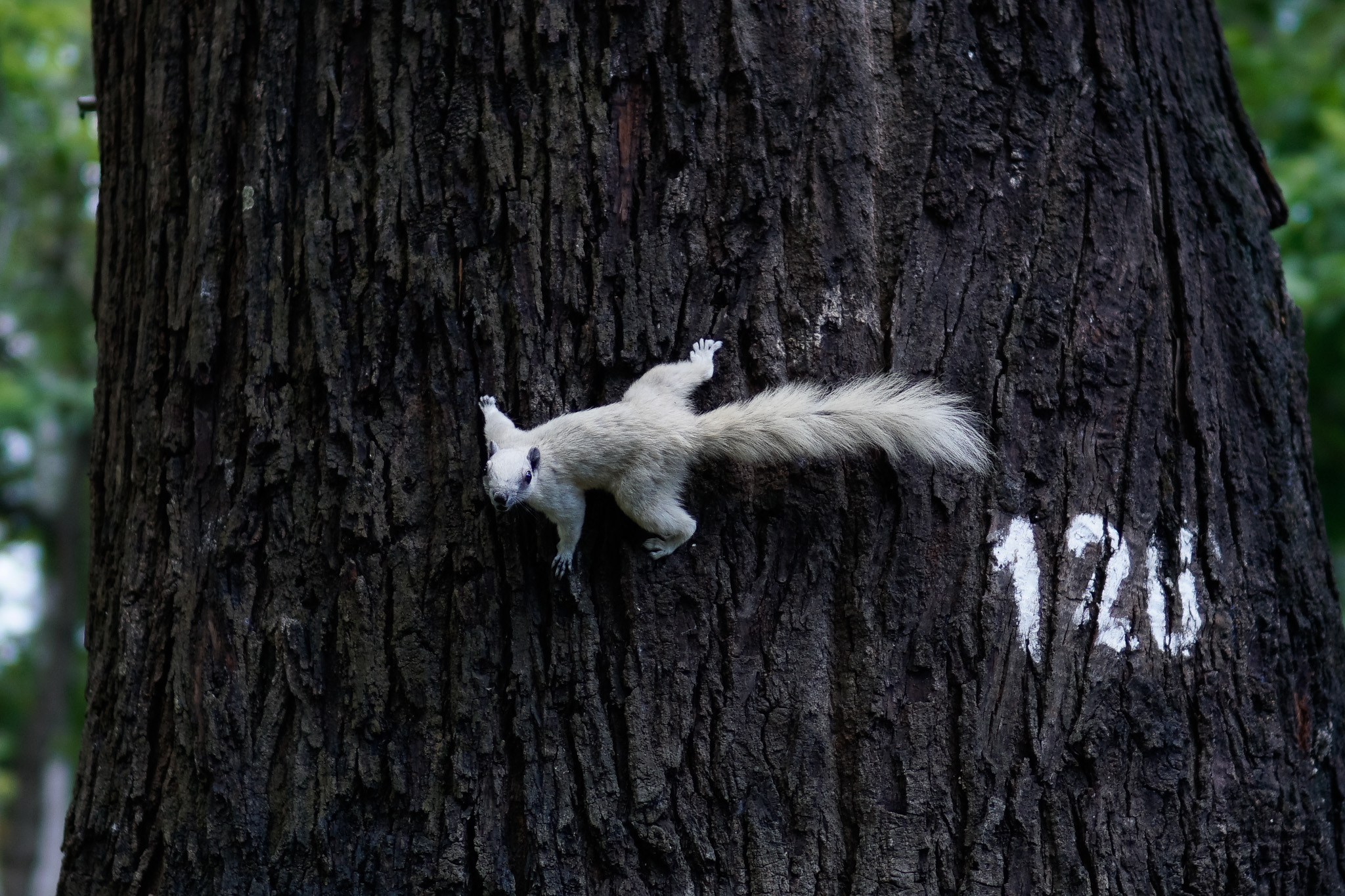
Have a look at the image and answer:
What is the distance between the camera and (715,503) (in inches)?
81.6

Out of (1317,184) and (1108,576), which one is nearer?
(1108,576)

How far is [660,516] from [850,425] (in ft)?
1.45

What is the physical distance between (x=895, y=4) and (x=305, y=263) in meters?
1.47

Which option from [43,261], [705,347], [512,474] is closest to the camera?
[512,474]

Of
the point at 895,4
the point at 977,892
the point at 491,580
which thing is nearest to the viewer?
the point at 977,892

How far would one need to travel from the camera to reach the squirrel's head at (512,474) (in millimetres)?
1970

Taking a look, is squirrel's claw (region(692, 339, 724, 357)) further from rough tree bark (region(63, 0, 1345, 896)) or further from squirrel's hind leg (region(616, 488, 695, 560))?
squirrel's hind leg (region(616, 488, 695, 560))

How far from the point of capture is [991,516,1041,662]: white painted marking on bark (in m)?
2.00

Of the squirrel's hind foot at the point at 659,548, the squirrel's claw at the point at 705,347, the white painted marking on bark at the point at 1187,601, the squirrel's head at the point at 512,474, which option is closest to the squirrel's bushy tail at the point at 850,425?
the squirrel's claw at the point at 705,347

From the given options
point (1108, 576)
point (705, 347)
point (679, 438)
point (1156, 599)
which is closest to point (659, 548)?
point (679, 438)

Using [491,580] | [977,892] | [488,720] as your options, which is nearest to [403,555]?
[491,580]

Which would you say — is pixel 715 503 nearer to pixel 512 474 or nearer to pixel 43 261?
pixel 512 474

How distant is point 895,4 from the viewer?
2.20 meters

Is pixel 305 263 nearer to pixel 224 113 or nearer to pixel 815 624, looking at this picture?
pixel 224 113
